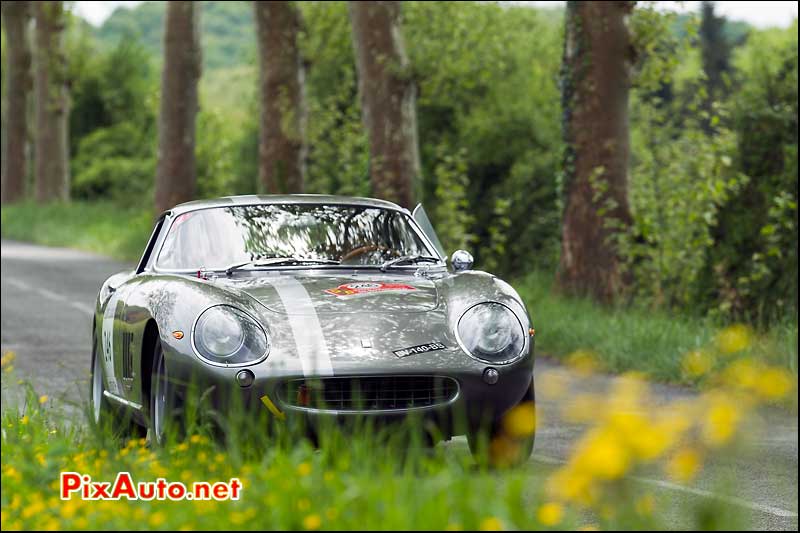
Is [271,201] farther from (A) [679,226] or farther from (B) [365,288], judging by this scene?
(A) [679,226]

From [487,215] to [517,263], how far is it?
7.90 feet

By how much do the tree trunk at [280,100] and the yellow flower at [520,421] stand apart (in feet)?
62.6

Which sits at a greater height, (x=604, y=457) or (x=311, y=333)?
(x=604, y=457)

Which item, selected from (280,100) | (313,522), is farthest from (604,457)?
(280,100)

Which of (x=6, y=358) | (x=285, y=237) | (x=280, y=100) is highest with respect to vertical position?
(x=280, y=100)

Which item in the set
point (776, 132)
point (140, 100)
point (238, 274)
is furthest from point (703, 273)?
point (140, 100)

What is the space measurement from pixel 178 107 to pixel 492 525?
88.2 feet

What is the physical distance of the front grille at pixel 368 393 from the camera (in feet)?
23.7

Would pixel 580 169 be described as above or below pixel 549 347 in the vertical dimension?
above

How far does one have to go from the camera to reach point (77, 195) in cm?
7619

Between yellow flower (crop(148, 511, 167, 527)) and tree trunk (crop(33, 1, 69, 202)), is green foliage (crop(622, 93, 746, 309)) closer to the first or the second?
yellow flower (crop(148, 511, 167, 527))

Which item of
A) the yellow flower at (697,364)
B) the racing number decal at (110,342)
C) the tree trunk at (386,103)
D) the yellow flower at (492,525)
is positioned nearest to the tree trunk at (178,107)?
the tree trunk at (386,103)

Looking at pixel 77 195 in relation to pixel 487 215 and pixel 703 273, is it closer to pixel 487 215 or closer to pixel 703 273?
pixel 487 215

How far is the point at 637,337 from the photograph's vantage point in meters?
13.7
